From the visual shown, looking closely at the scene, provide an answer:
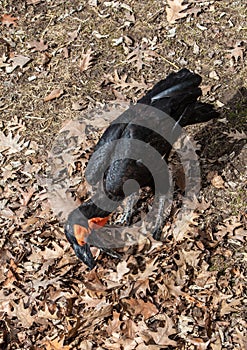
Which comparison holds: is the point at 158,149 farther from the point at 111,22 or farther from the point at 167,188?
the point at 111,22

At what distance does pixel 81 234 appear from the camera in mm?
4922

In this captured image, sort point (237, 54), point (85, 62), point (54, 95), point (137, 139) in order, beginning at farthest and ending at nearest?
point (85, 62), point (54, 95), point (237, 54), point (137, 139)

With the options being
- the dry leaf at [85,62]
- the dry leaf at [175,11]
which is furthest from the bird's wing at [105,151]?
the dry leaf at [175,11]

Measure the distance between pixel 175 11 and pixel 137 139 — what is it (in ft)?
9.43

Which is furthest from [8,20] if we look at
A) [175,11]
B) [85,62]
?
[175,11]

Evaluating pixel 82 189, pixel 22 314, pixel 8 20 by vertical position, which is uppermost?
pixel 8 20

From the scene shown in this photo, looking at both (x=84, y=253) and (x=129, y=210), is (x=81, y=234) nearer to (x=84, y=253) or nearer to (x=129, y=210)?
(x=84, y=253)

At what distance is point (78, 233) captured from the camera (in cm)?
491

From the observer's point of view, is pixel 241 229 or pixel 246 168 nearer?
pixel 241 229

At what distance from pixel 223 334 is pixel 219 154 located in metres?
1.99

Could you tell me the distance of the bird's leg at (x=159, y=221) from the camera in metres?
5.62

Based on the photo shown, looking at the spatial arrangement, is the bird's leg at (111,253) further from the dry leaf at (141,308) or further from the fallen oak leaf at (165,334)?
the fallen oak leaf at (165,334)

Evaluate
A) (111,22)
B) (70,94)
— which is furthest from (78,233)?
(111,22)

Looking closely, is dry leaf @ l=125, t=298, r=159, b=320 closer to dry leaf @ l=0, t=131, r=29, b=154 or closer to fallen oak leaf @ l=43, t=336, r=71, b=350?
fallen oak leaf @ l=43, t=336, r=71, b=350
